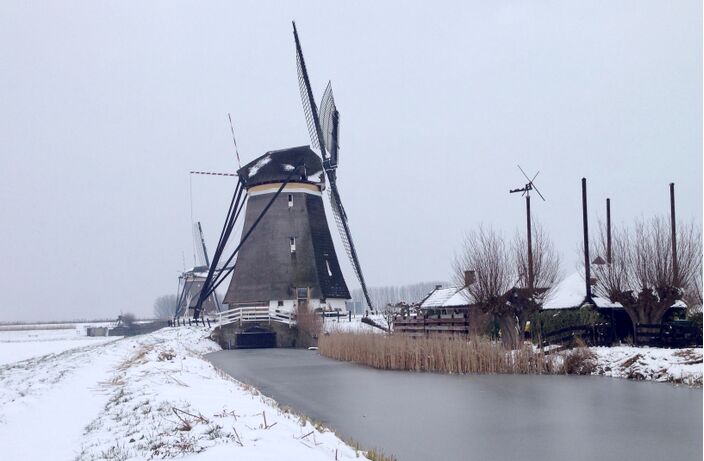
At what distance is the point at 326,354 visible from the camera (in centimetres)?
2497

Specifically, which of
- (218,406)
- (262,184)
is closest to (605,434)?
(218,406)

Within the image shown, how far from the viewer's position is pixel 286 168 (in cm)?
3462

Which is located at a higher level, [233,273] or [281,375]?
[233,273]

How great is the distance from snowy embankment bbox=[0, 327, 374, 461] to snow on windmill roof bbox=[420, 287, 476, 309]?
1532 centimetres

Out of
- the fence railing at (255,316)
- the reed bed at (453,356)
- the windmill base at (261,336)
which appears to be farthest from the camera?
the fence railing at (255,316)

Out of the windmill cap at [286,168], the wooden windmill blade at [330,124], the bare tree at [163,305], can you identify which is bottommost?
the bare tree at [163,305]

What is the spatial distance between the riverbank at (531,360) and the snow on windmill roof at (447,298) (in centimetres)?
739

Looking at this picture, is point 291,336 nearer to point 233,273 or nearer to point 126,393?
point 233,273

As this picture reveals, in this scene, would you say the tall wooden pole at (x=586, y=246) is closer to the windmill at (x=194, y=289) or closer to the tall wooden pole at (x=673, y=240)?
the tall wooden pole at (x=673, y=240)

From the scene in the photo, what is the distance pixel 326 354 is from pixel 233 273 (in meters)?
12.2

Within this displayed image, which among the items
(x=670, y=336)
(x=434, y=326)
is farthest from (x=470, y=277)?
(x=670, y=336)

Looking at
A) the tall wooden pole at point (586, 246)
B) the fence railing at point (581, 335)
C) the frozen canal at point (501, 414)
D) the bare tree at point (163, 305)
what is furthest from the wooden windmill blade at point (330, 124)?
the bare tree at point (163, 305)

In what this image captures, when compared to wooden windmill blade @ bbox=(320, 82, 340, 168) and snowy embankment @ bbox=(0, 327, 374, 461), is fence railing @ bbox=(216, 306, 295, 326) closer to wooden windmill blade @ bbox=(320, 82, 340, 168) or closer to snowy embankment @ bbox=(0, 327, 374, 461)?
wooden windmill blade @ bbox=(320, 82, 340, 168)

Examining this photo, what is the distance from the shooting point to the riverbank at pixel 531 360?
15.5 m
